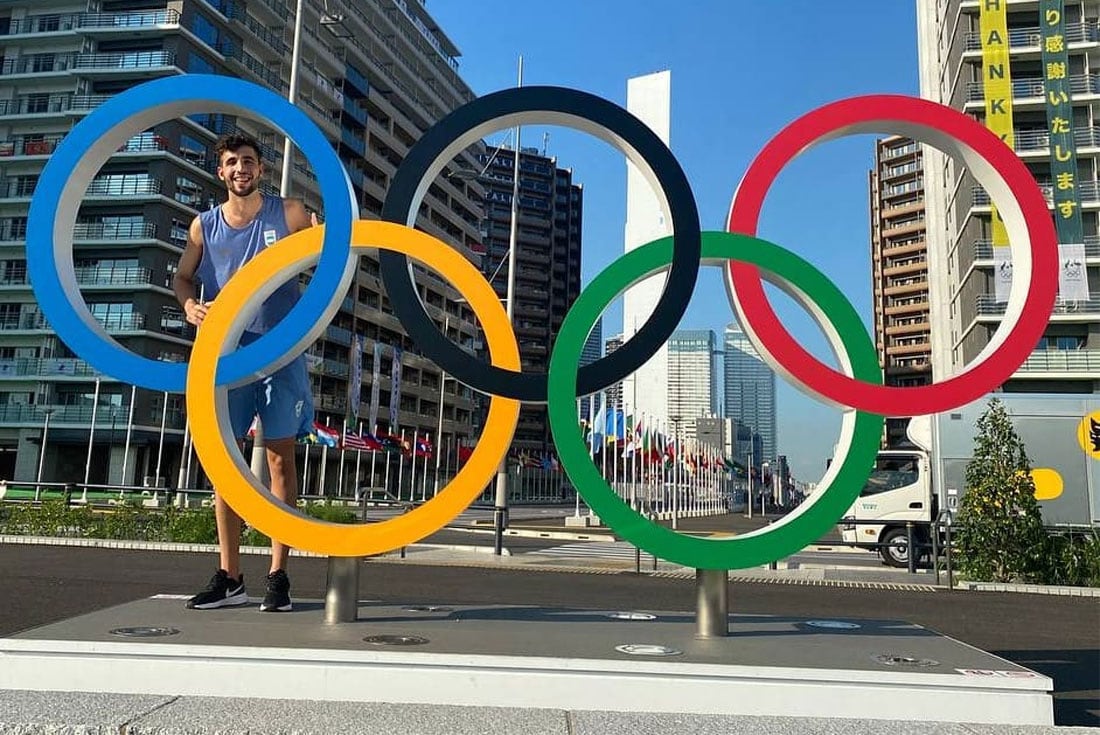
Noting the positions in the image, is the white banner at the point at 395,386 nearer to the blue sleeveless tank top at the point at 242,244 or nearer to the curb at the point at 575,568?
the curb at the point at 575,568

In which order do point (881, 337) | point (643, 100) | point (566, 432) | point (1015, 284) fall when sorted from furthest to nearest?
point (881, 337)
point (643, 100)
point (1015, 284)
point (566, 432)

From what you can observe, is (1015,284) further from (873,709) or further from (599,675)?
(599,675)

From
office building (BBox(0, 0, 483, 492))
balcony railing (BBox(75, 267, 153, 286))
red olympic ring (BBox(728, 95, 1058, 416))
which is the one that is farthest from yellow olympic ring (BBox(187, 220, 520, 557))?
balcony railing (BBox(75, 267, 153, 286))

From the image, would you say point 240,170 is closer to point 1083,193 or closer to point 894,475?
point 894,475

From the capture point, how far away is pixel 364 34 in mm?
61438

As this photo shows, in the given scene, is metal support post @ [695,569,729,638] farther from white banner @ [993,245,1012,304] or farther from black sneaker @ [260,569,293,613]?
white banner @ [993,245,1012,304]

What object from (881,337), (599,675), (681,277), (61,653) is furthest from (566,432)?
(881,337)

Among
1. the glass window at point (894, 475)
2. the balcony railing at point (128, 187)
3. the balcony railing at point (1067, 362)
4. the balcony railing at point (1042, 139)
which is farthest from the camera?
the balcony railing at point (128, 187)

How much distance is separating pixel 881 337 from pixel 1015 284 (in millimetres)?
84683

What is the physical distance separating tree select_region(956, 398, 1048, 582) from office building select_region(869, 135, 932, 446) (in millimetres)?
68899

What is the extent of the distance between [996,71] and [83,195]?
3386 cm

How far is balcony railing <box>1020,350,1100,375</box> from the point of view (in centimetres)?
3741

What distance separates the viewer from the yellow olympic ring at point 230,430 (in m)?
4.32

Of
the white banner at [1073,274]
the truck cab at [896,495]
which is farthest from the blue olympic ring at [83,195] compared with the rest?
the white banner at [1073,274]
